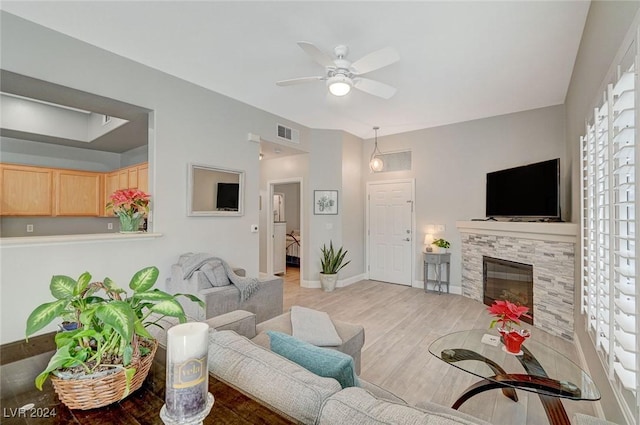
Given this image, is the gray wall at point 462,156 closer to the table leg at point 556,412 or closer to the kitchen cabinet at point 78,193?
the table leg at point 556,412

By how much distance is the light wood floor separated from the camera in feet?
6.77

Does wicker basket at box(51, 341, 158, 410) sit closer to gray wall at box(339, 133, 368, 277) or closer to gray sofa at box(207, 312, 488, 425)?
gray sofa at box(207, 312, 488, 425)

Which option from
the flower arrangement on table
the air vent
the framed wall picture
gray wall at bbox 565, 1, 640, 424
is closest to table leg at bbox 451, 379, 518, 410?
gray wall at bbox 565, 1, 640, 424

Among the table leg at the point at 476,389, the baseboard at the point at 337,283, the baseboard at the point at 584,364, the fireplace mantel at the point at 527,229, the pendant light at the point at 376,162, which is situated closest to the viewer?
the table leg at the point at 476,389

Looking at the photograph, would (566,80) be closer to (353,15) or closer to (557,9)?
(557,9)

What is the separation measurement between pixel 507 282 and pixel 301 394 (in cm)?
411

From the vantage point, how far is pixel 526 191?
12.2 ft

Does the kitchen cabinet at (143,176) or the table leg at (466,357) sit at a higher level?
the kitchen cabinet at (143,176)

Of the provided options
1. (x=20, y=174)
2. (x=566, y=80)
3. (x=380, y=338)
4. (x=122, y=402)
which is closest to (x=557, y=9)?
(x=566, y=80)

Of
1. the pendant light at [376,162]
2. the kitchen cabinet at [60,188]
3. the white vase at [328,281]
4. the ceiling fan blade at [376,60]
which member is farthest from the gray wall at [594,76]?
the kitchen cabinet at [60,188]

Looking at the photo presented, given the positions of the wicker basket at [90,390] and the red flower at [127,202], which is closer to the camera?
the wicker basket at [90,390]

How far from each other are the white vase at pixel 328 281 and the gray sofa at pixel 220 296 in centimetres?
166

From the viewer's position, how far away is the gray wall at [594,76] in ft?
5.09

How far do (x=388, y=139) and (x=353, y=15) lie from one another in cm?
356
